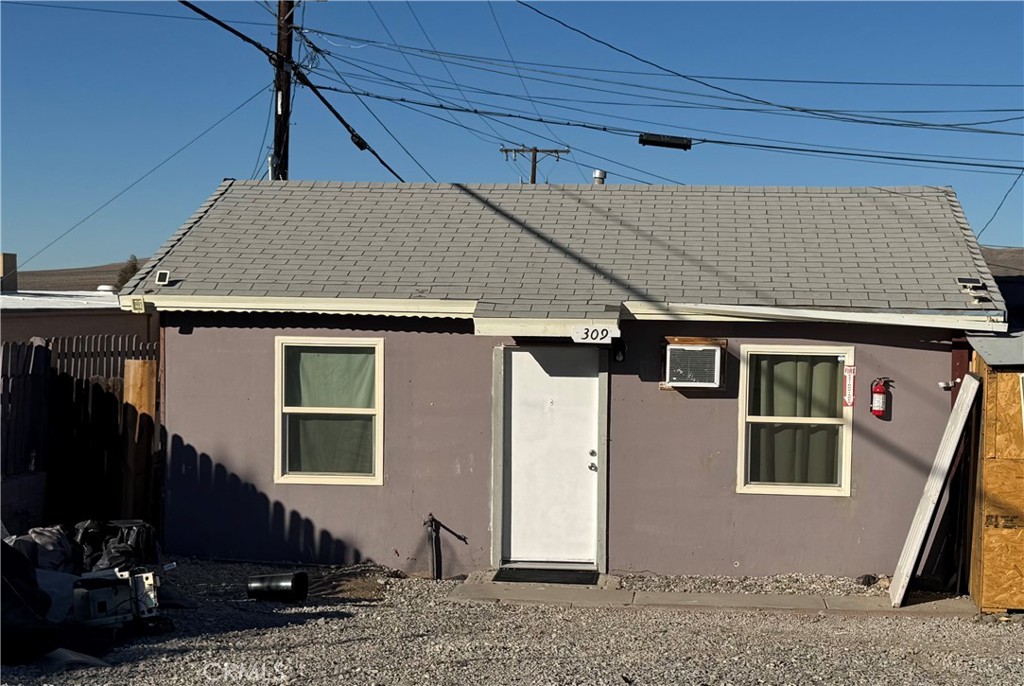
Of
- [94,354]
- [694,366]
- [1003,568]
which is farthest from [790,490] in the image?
[94,354]

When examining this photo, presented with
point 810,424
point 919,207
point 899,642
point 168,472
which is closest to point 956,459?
point 810,424

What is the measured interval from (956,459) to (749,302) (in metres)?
2.15

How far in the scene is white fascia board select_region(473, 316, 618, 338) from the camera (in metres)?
9.19

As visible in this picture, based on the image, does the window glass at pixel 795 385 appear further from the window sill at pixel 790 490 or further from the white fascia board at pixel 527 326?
the white fascia board at pixel 527 326

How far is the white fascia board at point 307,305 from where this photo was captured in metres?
9.66

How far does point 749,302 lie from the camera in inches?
372

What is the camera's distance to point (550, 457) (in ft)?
32.6

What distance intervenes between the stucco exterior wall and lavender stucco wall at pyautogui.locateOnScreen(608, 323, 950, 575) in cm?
1

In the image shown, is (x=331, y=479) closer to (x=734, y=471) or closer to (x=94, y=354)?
(x=94, y=354)

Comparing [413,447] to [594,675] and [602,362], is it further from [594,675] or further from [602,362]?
[594,675]

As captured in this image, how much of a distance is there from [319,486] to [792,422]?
443 centimetres

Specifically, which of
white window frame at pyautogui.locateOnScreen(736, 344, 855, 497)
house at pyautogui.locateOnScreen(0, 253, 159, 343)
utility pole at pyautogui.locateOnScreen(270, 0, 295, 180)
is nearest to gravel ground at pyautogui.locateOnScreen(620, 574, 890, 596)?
white window frame at pyautogui.locateOnScreen(736, 344, 855, 497)

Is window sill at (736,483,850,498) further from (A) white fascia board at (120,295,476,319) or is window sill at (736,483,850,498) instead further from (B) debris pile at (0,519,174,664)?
(B) debris pile at (0,519,174,664)

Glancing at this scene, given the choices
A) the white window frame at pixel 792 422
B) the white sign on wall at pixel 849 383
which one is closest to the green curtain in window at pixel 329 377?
the white window frame at pixel 792 422
